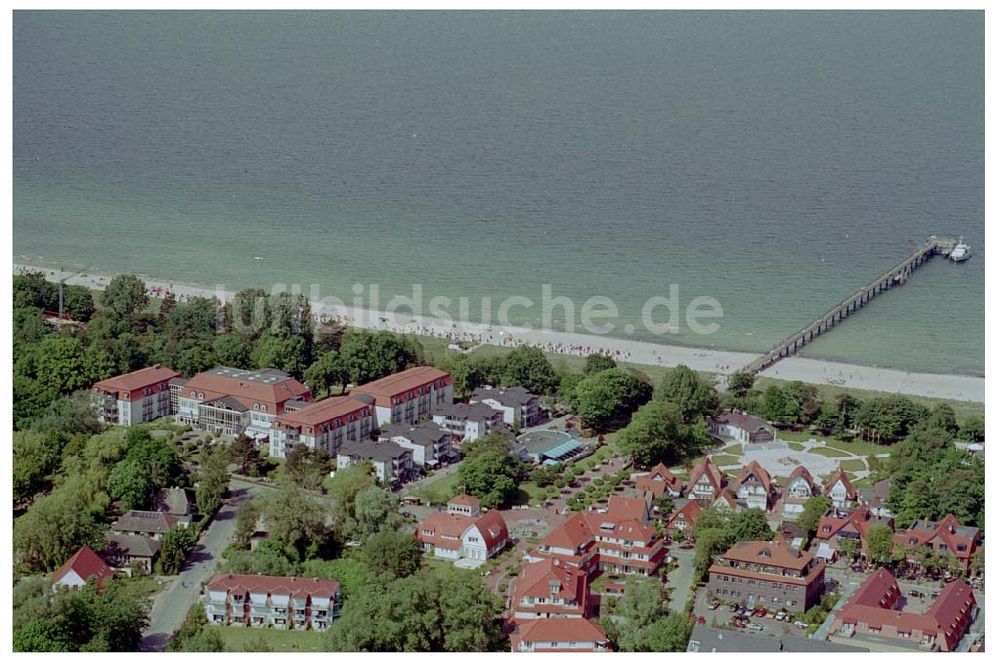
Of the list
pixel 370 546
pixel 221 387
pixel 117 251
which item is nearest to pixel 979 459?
pixel 370 546

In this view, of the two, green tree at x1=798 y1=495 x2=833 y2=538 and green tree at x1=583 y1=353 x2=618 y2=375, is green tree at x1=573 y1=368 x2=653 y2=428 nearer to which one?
green tree at x1=583 y1=353 x2=618 y2=375

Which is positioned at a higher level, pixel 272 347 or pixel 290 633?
pixel 272 347

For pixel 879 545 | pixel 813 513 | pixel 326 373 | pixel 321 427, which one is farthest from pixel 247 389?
pixel 879 545

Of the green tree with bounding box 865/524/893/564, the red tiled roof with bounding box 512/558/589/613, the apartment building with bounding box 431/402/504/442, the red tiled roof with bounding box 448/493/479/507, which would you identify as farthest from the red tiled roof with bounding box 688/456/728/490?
the red tiled roof with bounding box 512/558/589/613

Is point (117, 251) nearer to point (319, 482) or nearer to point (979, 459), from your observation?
point (319, 482)

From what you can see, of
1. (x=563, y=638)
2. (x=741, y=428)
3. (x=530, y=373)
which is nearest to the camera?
(x=563, y=638)

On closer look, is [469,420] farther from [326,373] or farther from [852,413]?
[852,413]

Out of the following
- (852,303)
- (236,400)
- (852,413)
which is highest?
(852,303)

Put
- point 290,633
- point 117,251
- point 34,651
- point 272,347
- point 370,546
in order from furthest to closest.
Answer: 1. point 117,251
2. point 272,347
3. point 370,546
4. point 290,633
5. point 34,651
